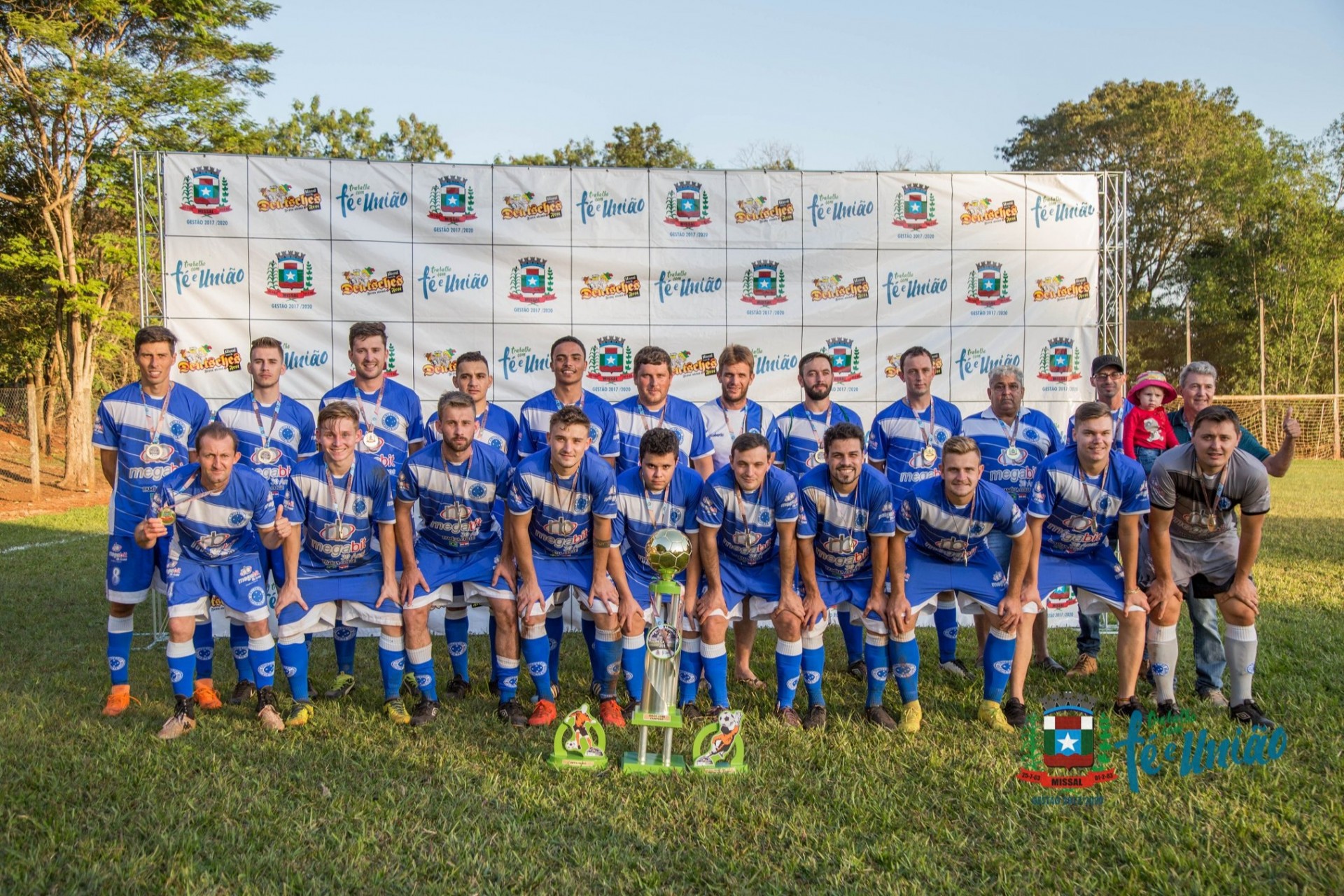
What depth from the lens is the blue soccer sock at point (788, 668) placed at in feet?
14.9

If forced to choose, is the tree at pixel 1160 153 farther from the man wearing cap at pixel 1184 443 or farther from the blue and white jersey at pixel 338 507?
the blue and white jersey at pixel 338 507

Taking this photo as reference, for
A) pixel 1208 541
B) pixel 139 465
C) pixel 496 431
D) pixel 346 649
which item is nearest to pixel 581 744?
pixel 346 649

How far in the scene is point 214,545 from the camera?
15.0 feet

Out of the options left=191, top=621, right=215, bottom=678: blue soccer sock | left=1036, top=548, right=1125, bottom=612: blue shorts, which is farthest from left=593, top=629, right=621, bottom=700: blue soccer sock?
left=1036, top=548, right=1125, bottom=612: blue shorts

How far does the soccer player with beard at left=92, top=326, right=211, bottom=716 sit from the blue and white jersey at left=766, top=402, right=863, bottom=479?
357cm

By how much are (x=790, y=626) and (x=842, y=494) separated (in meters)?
0.76

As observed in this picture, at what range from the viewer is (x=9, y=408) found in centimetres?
1634

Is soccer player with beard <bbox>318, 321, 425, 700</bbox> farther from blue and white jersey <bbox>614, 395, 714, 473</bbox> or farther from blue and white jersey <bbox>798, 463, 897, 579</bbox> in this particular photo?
blue and white jersey <bbox>798, 463, 897, 579</bbox>

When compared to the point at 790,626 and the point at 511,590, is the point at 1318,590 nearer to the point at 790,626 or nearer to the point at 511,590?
the point at 790,626

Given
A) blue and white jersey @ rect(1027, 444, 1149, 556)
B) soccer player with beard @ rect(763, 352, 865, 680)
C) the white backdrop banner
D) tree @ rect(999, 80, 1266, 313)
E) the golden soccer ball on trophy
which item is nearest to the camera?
the golden soccer ball on trophy

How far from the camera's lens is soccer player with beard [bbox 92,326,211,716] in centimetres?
481

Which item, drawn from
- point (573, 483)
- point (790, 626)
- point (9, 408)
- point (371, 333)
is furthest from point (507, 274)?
point (9, 408)

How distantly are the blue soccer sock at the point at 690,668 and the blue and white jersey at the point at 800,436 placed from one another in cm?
137

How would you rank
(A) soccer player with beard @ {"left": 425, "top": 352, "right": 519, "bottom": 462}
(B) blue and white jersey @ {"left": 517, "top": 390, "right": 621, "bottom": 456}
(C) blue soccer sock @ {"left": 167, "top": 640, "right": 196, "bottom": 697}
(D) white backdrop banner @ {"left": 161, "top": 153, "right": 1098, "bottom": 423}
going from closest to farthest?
(C) blue soccer sock @ {"left": 167, "top": 640, "right": 196, "bottom": 697}
(A) soccer player with beard @ {"left": 425, "top": 352, "right": 519, "bottom": 462}
(B) blue and white jersey @ {"left": 517, "top": 390, "right": 621, "bottom": 456}
(D) white backdrop banner @ {"left": 161, "top": 153, "right": 1098, "bottom": 423}
